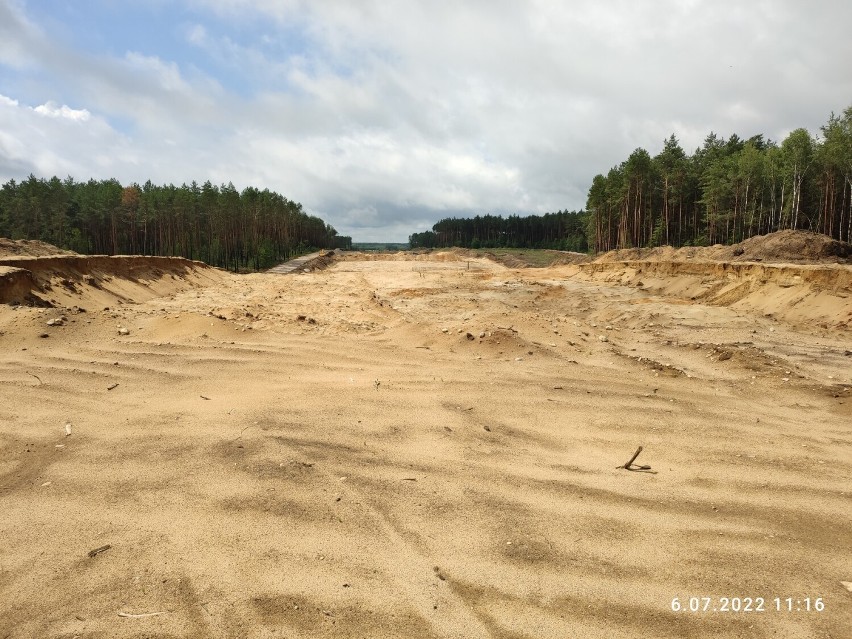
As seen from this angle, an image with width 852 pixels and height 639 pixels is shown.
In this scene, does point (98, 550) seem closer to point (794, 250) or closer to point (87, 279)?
point (87, 279)

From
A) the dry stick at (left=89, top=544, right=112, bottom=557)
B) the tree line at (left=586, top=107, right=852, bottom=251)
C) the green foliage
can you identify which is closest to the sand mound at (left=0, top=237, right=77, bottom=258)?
the dry stick at (left=89, top=544, right=112, bottom=557)

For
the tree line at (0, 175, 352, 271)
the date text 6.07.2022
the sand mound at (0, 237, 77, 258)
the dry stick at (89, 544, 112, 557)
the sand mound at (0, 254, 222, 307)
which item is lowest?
the date text 6.07.2022

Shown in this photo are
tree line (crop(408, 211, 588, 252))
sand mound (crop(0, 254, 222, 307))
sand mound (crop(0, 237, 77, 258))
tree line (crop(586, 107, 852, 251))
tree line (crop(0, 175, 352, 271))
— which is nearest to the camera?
sand mound (crop(0, 254, 222, 307))

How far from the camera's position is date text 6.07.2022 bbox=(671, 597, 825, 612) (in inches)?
104

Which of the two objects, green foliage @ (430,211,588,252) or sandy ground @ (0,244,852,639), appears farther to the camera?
green foliage @ (430,211,588,252)

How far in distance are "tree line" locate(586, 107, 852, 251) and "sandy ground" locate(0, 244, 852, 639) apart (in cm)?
3546

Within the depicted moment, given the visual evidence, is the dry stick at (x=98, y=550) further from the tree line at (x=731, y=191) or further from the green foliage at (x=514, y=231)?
the green foliage at (x=514, y=231)

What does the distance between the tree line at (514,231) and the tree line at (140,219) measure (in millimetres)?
58054

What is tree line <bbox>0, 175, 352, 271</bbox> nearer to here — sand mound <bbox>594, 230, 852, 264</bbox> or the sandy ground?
sand mound <bbox>594, 230, 852, 264</bbox>

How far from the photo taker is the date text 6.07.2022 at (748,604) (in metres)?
2.65

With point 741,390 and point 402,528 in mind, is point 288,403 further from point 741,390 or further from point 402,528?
point 741,390

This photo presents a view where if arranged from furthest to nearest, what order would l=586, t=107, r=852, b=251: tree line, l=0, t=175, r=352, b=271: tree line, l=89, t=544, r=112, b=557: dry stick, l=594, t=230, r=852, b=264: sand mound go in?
A: l=0, t=175, r=352, b=271: tree line < l=586, t=107, r=852, b=251: tree line < l=594, t=230, r=852, b=264: sand mound < l=89, t=544, r=112, b=557: dry stick

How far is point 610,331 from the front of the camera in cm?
1172

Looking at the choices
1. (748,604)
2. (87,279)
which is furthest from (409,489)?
(87,279)
